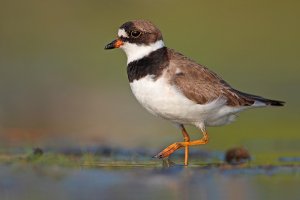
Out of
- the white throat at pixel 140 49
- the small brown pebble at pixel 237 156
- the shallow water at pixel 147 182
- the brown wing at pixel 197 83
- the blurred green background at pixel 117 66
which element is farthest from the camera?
the blurred green background at pixel 117 66

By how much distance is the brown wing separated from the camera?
10180 mm

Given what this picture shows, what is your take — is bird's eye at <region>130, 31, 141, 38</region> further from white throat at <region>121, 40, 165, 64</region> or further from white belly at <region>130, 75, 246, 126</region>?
white belly at <region>130, 75, 246, 126</region>

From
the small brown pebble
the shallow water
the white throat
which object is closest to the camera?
the shallow water

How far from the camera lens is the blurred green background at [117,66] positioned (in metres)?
14.2

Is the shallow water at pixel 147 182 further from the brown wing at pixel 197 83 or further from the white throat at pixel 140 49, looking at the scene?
the white throat at pixel 140 49

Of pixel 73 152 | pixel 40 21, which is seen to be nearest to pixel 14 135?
pixel 73 152

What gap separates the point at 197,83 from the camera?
1039 centimetres

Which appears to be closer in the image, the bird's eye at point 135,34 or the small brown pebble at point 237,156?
the bird's eye at point 135,34

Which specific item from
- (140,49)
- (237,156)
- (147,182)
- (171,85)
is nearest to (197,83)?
(171,85)

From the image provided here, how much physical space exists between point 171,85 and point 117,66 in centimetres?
1097

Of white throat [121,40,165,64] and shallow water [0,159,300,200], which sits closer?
Result: shallow water [0,159,300,200]

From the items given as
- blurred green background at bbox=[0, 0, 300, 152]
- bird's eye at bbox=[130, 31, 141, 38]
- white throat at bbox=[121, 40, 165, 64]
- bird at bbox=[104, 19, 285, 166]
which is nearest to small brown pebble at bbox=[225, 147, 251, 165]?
bird at bbox=[104, 19, 285, 166]

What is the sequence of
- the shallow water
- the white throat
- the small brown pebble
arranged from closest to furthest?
the shallow water < the white throat < the small brown pebble

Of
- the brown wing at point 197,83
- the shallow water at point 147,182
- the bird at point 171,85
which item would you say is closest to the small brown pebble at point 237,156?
the bird at point 171,85
